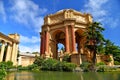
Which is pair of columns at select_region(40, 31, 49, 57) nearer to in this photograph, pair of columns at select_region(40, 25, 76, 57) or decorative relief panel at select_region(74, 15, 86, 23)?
pair of columns at select_region(40, 25, 76, 57)

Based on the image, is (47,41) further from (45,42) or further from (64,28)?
(64,28)

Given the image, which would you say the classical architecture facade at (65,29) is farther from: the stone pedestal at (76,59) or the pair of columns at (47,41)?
the stone pedestal at (76,59)

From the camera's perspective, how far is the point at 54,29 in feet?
140

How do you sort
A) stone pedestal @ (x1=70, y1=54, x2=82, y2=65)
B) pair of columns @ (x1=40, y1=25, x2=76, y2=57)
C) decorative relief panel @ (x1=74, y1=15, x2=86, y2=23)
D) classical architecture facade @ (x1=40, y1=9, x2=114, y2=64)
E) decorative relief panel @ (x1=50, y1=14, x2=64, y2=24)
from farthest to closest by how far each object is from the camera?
1. decorative relief panel @ (x1=50, y1=14, x2=64, y2=24)
2. decorative relief panel @ (x1=74, y1=15, x2=86, y2=23)
3. classical architecture facade @ (x1=40, y1=9, x2=114, y2=64)
4. pair of columns @ (x1=40, y1=25, x2=76, y2=57)
5. stone pedestal @ (x1=70, y1=54, x2=82, y2=65)

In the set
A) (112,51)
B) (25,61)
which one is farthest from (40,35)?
(112,51)

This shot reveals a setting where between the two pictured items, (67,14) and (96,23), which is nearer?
(96,23)

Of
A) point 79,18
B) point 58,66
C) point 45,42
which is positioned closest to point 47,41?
point 45,42

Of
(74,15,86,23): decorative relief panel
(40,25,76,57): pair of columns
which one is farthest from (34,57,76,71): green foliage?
(74,15,86,23): decorative relief panel

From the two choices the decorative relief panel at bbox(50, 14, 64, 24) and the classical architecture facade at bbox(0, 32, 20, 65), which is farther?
the classical architecture facade at bbox(0, 32, 20, 65)

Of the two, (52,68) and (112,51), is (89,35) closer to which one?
(52,68)

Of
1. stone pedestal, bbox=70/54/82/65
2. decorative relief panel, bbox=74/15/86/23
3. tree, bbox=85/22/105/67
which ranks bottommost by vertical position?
stone pedestal, bbox=70/54/82/65

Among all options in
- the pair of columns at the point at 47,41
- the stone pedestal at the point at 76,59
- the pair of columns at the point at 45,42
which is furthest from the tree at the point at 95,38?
the pair of columns at the point at 45,42

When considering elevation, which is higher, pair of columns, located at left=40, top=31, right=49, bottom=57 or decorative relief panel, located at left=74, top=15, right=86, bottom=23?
decorative relief panel, located at left=74, top=15, right=86, bottom=23

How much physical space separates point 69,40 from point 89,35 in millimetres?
12184
